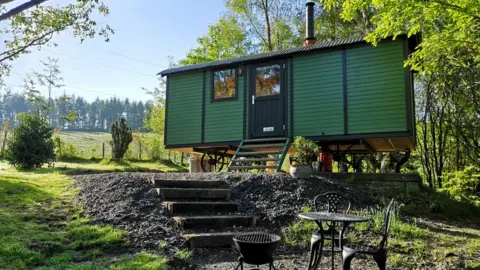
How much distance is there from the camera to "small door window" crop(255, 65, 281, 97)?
816 centimetres

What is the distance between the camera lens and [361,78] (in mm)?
7258

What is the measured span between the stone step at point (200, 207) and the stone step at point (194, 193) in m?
0.27

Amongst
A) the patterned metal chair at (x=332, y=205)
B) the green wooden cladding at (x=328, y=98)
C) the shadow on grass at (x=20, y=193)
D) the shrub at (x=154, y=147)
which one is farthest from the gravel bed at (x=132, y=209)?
the shrub at (x=154, y=147)

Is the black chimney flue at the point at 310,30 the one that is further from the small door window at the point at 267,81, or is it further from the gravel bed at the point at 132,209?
the gravel bed at the point at 132,209

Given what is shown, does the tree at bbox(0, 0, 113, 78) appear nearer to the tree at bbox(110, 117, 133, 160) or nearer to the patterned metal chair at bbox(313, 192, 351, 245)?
the tree at bbox(110, 117, 133, 160)

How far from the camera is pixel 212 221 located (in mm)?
4363

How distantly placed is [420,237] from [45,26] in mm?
11316

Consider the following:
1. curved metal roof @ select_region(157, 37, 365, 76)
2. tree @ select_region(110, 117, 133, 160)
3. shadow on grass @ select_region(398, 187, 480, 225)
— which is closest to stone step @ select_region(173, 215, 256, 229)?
shadow on grass @ select_region(398, 187, 480, 225)

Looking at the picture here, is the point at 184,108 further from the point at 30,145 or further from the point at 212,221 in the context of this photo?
the point at 212,221

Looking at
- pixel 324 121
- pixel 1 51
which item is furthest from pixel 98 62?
pixel 324 121

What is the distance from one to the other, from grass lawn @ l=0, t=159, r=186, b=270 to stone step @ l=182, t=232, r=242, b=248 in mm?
570

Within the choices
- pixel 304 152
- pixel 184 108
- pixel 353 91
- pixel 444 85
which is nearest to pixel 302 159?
pixel 304 152

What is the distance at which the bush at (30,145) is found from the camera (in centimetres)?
1052

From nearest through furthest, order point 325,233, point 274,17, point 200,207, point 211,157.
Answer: point 325,233, point 200,207, point 211,157, point 274,17
